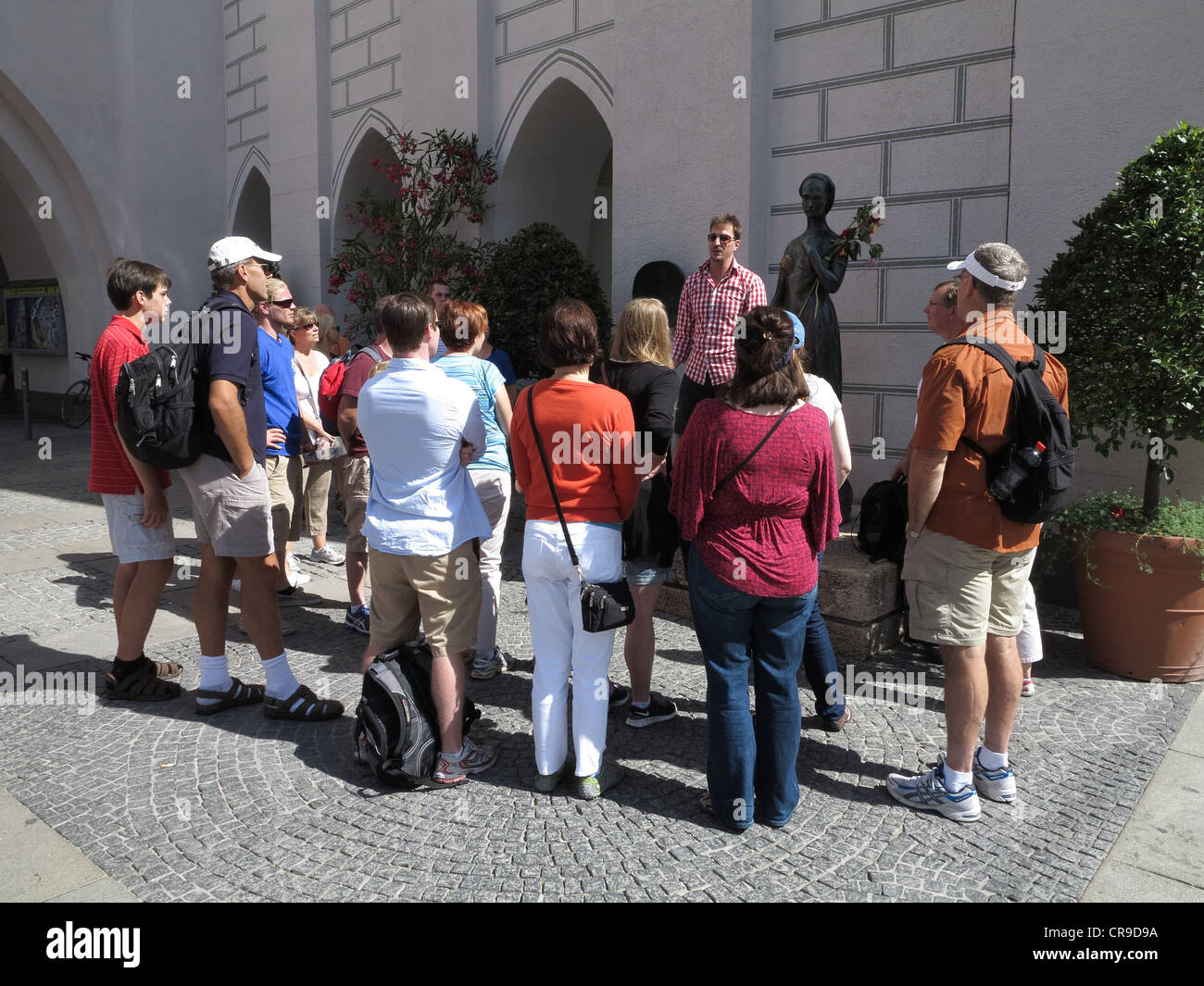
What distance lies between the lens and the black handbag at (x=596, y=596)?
10.5ft

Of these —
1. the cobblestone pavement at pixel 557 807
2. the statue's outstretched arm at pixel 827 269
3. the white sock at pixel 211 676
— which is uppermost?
the statue's outstretched arm at pixel 827 269

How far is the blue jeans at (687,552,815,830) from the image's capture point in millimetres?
3148

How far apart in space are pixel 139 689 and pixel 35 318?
14.8 metres

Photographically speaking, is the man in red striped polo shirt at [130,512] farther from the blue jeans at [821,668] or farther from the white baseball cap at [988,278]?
the white baseball cap at [988,278]

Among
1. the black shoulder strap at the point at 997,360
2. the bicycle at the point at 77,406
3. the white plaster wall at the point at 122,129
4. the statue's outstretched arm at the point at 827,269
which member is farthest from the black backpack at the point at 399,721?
the bicycle at the point at 77,406

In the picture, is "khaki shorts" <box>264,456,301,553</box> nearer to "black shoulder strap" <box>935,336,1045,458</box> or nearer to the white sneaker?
the white sneaker

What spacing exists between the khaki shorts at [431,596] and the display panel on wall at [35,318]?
584 inches

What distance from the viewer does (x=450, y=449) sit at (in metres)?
3.45

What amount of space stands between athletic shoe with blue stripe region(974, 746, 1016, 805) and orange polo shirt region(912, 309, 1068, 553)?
2.72 ft

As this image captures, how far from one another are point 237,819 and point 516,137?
8.19 meters

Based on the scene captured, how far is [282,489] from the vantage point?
5430mm

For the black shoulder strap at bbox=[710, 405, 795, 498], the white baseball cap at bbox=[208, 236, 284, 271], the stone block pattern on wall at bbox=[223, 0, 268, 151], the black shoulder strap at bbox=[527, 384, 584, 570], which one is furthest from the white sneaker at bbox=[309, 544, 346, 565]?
the stone block pattern on wall at bbox=[223, 0, 268, 151]

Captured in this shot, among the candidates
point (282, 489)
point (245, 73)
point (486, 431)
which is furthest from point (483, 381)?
point (245, 73)
